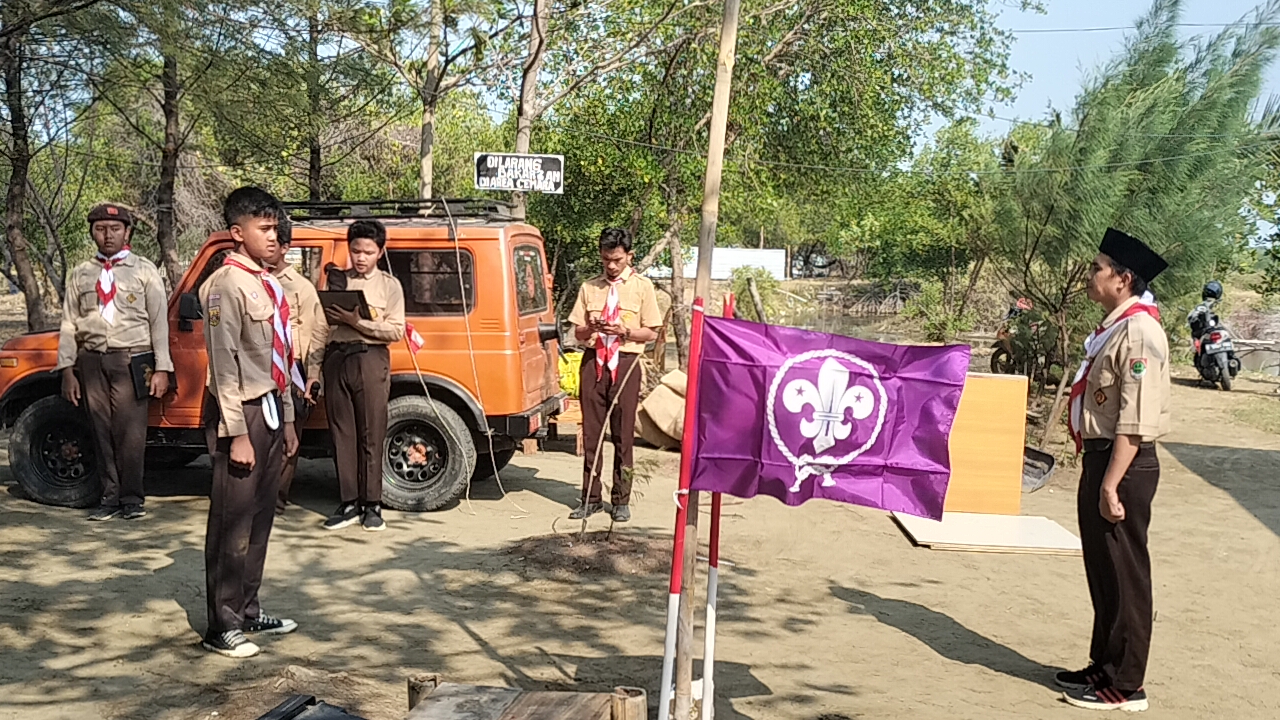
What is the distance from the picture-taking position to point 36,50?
35.7ft

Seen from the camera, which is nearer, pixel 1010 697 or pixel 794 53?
pixel 1010 697

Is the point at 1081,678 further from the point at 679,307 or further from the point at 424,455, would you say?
the point at 679,307

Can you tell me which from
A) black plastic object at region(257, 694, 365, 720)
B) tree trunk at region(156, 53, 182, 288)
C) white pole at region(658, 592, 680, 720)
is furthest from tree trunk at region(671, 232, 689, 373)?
black plastic object at region(257, 694, 365, 720)

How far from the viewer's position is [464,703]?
3254mm

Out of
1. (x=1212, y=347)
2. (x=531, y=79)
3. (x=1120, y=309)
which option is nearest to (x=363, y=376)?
(x=531, y=79)

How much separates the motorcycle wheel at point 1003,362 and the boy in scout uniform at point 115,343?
394 inches

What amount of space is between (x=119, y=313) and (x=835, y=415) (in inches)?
217

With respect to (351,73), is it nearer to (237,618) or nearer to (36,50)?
(36,50)

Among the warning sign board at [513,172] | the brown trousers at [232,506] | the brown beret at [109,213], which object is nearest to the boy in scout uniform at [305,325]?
the brown beret at [109,213]

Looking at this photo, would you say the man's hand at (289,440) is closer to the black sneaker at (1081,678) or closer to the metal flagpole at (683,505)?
the metal flagpole at (683,505)

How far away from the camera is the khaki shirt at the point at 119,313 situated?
7.28m

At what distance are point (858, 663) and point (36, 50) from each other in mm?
10001

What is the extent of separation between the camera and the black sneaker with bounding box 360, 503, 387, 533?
746 cm

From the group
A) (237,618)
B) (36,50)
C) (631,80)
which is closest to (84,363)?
(237,618)
